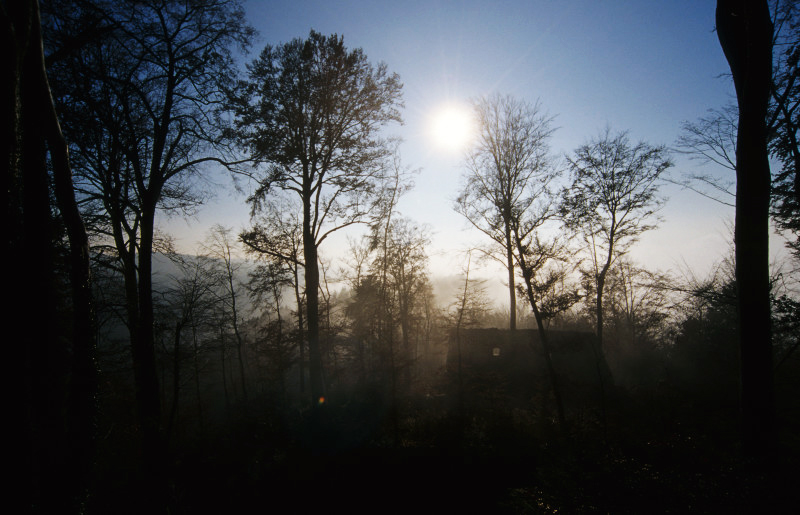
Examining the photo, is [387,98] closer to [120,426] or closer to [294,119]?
[294,119]

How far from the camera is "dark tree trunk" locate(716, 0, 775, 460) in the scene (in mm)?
3918

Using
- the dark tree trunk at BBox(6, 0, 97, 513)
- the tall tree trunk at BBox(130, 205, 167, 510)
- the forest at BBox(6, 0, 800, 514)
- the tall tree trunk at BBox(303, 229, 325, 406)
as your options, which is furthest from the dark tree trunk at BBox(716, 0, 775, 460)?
the tall tree trunk at BBox(130, 205, 167, 510)

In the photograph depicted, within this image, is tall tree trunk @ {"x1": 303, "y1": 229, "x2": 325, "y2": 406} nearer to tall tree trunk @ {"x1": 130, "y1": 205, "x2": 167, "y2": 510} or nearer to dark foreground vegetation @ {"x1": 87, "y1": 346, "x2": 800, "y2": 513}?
dark foreground vegetation @ {"x1": 87, "y1": 346, "x2": 800, "y2": 513}

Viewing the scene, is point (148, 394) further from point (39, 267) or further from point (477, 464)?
point (477, 464)

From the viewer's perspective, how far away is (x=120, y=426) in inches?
375

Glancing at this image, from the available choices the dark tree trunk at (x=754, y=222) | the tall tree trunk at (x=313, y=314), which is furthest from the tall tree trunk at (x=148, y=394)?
the dark tree trunk at (x=754, y=222)

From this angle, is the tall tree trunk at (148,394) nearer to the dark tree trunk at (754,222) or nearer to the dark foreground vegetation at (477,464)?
the dark foreground vegetation at (477,464)

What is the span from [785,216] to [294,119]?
655 inches

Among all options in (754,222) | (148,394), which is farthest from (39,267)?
(754,222)

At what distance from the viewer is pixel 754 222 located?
400cm

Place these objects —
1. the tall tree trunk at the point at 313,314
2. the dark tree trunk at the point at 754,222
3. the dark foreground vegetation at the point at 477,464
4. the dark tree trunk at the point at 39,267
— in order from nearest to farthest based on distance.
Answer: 1. the dark tree trunk at the point at 39,267
2. the dark tree trunk at the point at 754,222
3. the dark foreground vegetation at the point at 477,464
4. the tall tree trunk at the point at 313,314

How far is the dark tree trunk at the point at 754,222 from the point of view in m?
3.92

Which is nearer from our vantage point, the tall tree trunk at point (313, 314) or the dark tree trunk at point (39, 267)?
the dark tree trunk at point (39, 267)

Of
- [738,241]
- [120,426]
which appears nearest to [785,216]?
[738,241]
